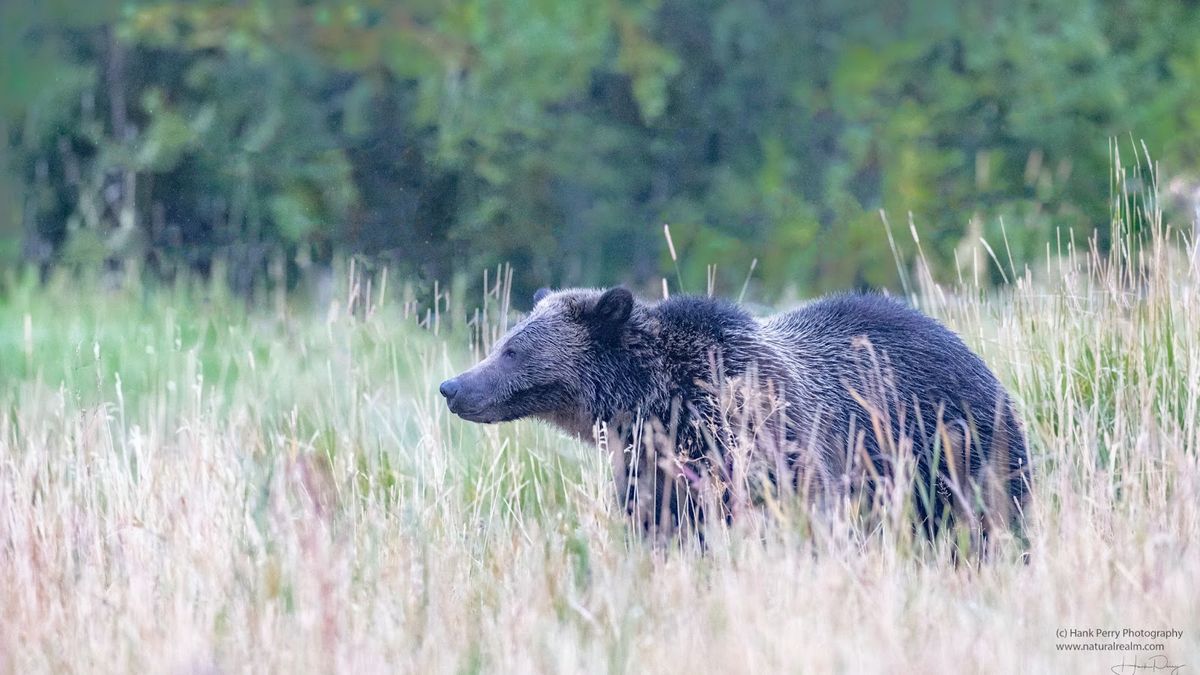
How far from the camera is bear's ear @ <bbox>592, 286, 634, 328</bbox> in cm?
549

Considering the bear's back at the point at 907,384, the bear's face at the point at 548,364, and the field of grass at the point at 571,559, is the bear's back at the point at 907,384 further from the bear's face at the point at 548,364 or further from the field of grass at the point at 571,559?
the bear's face at the point at 548,364

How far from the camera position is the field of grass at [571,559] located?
3.82 meters

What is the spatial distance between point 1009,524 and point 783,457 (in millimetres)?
951

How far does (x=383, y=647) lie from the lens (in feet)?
12.8

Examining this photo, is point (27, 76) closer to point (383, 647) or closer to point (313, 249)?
point (313, 249)

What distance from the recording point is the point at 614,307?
557 cm

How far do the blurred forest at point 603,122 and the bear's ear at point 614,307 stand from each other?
8.15 m

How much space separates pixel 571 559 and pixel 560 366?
4.50ft
